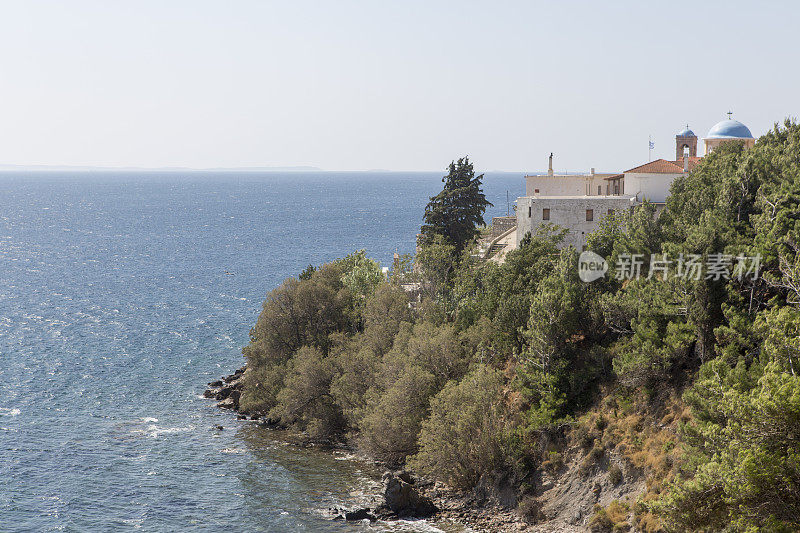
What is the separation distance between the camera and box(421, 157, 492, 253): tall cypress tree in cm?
8419

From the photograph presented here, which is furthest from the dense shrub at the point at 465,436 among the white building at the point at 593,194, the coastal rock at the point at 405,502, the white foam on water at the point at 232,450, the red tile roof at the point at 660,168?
the red tile roof at the point at 660,168

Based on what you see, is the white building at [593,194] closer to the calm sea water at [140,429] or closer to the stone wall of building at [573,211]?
the stone wall of building at [573,211]

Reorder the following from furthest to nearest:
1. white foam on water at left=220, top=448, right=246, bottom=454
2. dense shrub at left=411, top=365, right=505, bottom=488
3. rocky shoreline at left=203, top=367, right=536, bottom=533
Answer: white foam on water at left=220, top=448, right=246, bottom=454 → dense shrub at left=411, top=365, right=505, bottom=488 → rocky shoreline at left=203, top=367, right=536, bottom=533

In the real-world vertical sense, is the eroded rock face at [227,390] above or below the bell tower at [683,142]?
below

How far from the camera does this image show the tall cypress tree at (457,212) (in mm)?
84188

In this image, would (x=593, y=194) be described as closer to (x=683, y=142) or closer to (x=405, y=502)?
(x=683, y=142)

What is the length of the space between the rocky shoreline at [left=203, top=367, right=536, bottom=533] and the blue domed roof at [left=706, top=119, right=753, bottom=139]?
56269 millimetres

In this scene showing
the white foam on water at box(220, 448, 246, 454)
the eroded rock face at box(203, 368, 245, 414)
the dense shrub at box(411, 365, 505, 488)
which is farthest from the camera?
the eroded rock face at box(203, 368, 245, 414)

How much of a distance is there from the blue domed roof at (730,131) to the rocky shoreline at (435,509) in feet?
185

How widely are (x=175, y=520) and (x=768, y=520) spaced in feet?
124

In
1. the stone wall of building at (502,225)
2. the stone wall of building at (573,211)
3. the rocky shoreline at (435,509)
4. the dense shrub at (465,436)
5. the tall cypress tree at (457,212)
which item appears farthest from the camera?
the stone wall of building at (502,225)

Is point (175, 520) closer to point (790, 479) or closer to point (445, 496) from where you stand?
point (445, 496)

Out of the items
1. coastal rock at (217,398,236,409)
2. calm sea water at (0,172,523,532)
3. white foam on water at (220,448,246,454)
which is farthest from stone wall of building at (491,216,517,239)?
white foam on water at (220,448,246,454)

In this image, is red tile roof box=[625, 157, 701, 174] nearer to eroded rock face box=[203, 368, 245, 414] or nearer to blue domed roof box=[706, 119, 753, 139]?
blue domed roof box=[706, 119, 753, 139]
